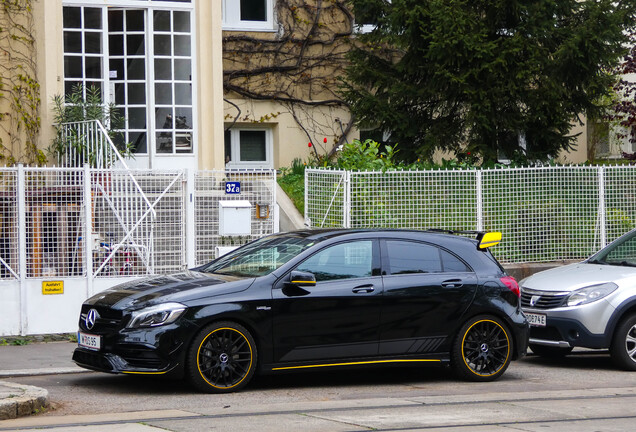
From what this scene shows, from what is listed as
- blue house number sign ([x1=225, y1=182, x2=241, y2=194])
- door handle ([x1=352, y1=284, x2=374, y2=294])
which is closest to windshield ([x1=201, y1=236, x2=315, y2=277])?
door handle ([x1=352, y1=284, x2=374, y2=294])

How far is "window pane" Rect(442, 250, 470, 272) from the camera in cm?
1069

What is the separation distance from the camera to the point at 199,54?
1841 cm

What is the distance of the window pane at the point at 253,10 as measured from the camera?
23141 millimetres

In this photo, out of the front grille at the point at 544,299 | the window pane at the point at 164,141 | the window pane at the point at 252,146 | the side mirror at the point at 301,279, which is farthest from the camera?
the window pane at the point at 252,146

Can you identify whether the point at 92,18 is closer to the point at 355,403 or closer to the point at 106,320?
the point at 106,320

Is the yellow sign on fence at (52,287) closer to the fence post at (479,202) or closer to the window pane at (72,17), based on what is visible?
the window pane at (72,17)

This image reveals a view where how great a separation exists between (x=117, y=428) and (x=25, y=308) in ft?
19.3

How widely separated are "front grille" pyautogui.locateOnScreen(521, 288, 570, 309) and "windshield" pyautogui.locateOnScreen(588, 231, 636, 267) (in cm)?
118

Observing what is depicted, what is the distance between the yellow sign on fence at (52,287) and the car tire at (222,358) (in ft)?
15.2

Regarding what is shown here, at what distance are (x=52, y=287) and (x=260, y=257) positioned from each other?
4.18 m

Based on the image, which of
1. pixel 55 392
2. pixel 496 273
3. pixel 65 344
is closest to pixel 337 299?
pixel 496 273

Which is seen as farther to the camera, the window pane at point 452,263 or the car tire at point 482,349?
the window pane at point 452,263

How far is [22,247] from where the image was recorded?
1328 centimetres

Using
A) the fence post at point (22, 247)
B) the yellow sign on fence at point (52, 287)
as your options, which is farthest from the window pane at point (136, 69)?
the yellow sign on fence at point (52, 287)
